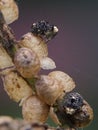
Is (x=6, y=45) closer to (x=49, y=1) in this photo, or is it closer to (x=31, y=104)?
(x=31, y=104)

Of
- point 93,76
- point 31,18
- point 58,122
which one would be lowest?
point 93,76

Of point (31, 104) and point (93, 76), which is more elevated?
point (31, 104)

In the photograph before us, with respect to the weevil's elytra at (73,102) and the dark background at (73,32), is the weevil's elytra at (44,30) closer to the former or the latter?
the weevil's elytra at (73,102)

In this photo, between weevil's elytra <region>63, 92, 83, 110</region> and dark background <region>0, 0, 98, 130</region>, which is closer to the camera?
weevil's elytra <region>63, 92, 83, 110</region>

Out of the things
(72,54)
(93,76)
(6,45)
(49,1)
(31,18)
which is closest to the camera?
(6,45)

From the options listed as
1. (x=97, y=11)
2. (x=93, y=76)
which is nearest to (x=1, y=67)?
(x=93, y=76)

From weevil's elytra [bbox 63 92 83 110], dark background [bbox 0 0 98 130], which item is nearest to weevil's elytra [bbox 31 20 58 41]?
weevil's elytra [bbox 63 92 83 110]

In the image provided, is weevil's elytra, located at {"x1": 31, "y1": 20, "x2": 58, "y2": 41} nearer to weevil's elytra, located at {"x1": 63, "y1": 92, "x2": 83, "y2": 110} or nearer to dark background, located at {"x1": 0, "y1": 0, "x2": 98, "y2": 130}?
weevil's elytra, located at {"x1": 63, "y1": 92, "x2": 83, "y2": 110}
